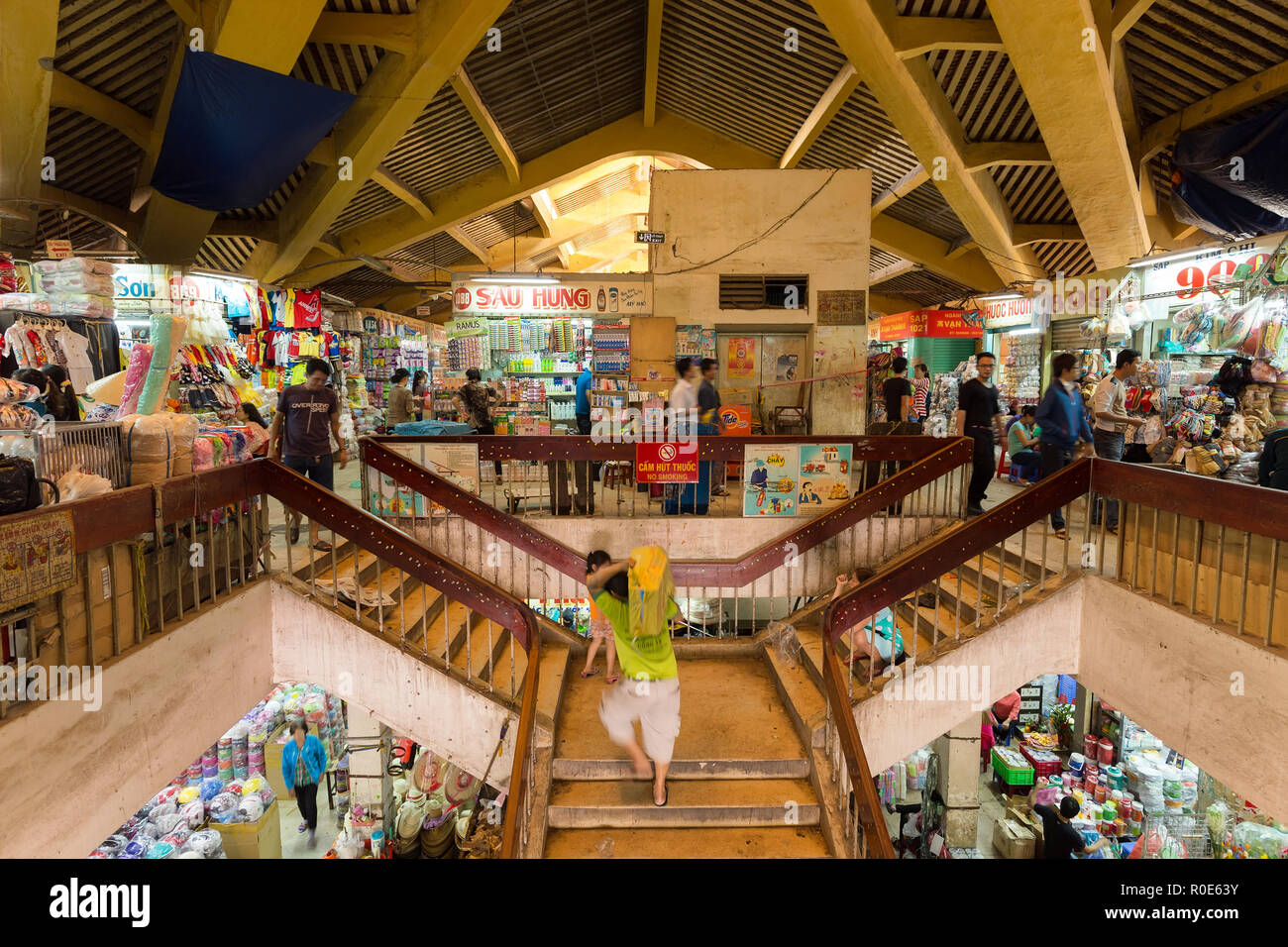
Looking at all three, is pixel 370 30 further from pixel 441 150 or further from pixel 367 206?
pixel 367 206

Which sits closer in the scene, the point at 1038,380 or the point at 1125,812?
the point at 1125,812

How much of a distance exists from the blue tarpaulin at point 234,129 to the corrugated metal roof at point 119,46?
67cm

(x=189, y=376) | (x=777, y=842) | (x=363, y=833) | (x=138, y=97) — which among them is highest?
(x=138, y=97)

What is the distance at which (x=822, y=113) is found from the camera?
10.5 meters

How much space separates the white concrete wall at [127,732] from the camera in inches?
119

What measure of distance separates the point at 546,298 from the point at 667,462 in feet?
12.0

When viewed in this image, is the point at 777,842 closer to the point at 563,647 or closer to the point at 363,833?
the point at 563,647

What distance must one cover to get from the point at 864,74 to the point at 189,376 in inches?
318

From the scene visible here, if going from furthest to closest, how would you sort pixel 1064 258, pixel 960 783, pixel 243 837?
pixel 1064 258 → pixel 960 783 → pixel 243 837

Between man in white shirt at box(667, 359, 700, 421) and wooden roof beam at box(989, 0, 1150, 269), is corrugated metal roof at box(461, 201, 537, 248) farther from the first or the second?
wooden roof beam at box(989, 0, 1150, 269)

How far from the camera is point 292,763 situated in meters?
7.84

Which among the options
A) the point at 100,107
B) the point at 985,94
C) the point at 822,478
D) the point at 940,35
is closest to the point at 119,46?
the point at 100,107
